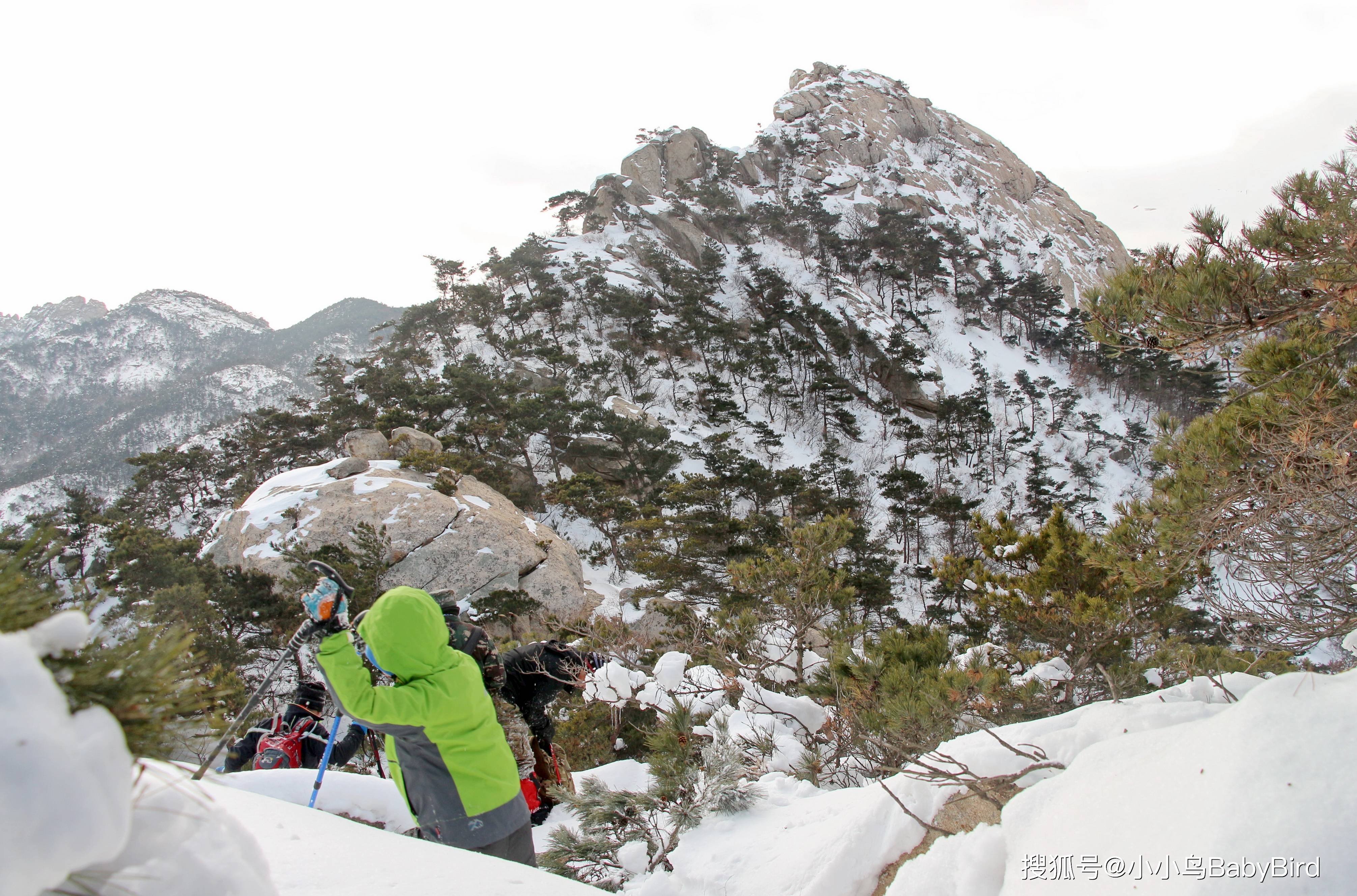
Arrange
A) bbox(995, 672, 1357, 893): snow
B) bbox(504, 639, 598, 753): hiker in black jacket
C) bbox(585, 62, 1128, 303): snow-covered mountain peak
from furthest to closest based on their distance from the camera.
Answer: bbox(585, 62, 1128, 303): snow-covered mountain peak → bbox(504, 639, 598, 753): hiker in black jacket → bbox(995, 672, 1357, 893): snow

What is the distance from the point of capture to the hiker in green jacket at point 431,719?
159 centimetres

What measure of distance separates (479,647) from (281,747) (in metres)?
1.13

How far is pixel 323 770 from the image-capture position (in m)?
2.12

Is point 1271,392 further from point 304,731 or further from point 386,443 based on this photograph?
point 386,443

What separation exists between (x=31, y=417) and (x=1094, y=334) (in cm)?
10070

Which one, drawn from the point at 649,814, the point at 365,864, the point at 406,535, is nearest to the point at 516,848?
the point at 649,814

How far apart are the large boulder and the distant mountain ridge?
4753cm

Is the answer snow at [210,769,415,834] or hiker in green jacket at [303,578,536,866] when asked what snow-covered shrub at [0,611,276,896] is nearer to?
hiker in green jacket at [303,578,536,866]

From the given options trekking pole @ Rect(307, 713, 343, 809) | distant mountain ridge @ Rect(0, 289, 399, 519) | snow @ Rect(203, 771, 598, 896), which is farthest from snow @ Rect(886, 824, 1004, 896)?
distant mountain ridge @ Rect(0, 289, 399, 519)

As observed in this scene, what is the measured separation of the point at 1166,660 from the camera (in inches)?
126

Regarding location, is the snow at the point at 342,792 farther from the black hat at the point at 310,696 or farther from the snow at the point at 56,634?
the snow at the point at 56,634

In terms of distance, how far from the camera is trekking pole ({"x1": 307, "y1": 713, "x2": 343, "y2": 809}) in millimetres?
2029

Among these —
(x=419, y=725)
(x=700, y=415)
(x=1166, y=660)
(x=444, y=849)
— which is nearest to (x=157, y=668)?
(x=444, y=849)

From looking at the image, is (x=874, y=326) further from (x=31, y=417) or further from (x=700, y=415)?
(x=31, y=417)
